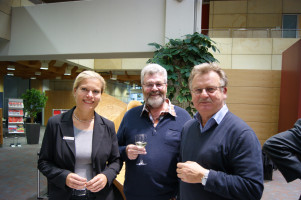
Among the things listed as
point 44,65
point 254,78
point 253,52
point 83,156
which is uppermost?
point 253,52

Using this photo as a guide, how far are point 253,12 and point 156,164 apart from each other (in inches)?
414

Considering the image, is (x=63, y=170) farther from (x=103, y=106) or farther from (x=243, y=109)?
(x=243, y=109)

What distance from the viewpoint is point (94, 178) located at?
4.91ft

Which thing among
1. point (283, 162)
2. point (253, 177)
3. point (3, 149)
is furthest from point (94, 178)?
point (3, 149)

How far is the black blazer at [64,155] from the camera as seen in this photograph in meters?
1.52

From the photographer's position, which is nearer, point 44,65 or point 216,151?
point 216,151

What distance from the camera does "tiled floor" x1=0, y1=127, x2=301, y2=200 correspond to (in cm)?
428

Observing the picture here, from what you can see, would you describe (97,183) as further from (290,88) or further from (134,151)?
(290,88)

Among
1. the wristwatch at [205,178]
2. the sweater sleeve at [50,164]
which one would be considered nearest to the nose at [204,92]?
the wristwatch at [205,178]

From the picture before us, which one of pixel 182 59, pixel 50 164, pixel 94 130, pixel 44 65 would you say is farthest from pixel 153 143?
pixel 44 65

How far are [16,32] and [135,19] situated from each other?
10.3 feet

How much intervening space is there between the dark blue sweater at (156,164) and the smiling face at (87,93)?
0.41 metres

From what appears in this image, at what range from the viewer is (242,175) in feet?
3.54

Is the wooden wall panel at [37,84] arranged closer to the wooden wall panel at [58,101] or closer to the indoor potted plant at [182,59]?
the wooden wall panel at [58,101]
